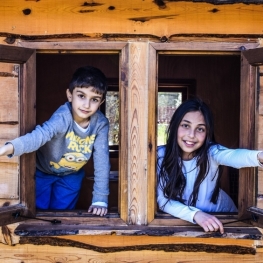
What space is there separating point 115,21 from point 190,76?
3620 mm

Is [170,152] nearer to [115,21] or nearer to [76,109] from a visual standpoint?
[76,109]

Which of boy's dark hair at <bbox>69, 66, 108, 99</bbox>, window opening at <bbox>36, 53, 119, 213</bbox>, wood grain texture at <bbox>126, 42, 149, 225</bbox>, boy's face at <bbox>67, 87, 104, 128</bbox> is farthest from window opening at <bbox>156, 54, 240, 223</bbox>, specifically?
wood grain texture at <bbox>126, 42, 149, 225</bbox>

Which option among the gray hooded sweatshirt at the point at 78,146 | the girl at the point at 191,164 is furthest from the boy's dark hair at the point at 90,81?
the girl at the point at 191,164

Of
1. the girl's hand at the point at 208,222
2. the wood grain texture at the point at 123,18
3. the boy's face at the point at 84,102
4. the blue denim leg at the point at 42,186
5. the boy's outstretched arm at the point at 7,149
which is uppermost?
the wood grain texture at the point at 123,18

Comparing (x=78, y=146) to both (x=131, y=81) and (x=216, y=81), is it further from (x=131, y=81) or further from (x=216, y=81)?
(x=216, y=81)

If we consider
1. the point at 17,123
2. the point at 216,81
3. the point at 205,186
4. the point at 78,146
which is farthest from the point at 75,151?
the point at 216,81

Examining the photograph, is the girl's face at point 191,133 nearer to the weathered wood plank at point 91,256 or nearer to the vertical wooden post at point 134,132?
the vertical wooden post at point 134,132

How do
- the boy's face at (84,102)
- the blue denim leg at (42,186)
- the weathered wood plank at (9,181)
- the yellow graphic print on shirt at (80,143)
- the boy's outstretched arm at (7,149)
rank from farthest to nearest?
the blue denim leg at (42,186) < the yellow graphic print on shirt at (80,143) < the boy's face at (84,102) < the weathered wood plank at (9,181) < the boy's outstretched arm at (7,149)

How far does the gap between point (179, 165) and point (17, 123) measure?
3.72 ft

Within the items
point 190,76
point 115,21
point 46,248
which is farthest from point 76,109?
point 190,76

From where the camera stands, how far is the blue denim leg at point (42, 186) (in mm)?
3787

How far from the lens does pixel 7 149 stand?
2.85 m

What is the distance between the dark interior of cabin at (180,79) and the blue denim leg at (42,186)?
2.78 metres

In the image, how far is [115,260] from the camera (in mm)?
3432
